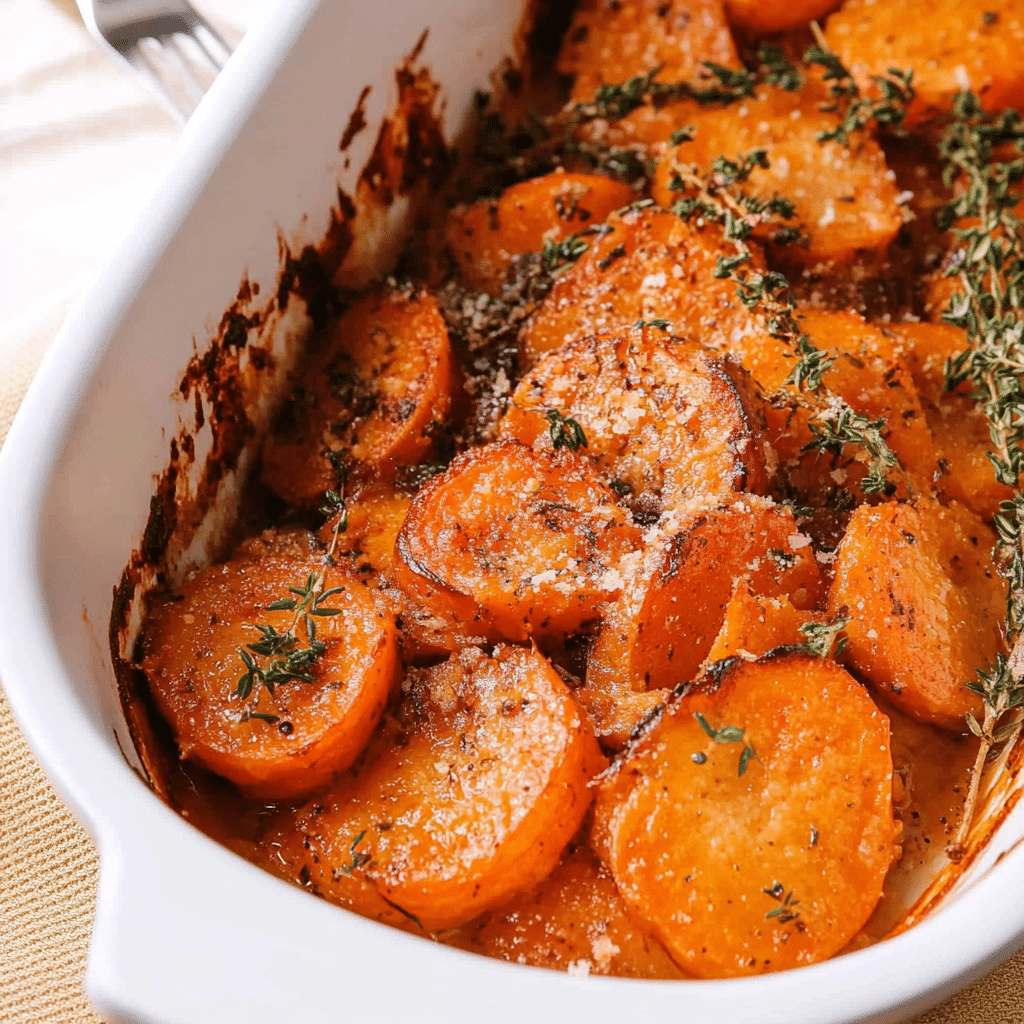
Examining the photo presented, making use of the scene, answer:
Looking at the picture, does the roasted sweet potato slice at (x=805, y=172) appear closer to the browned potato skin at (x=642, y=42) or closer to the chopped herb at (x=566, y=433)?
the browned potato skin at (x=642, y=42)

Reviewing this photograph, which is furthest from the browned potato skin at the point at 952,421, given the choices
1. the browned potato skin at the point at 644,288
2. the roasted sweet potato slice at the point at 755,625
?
the roasted sweet potato slice at the point at 755,625

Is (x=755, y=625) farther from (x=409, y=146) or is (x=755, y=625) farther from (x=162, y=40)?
(x=162, y=40)

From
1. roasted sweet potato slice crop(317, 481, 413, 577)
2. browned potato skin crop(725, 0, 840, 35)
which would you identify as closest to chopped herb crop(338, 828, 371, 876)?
roasted sweet potato slice crop(317, 481, 413, 577)

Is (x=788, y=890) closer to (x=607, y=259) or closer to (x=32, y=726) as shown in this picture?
(x=32, y=726)

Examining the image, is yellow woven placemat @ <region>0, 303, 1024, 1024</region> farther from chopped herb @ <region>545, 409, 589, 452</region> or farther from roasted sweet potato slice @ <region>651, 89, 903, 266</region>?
roasted sweet potato slice @ <region>651, 89, 903, 266</region>

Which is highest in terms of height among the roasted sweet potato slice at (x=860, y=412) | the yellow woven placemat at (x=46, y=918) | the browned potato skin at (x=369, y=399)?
the browned potato skin at (x=369, y=399)
